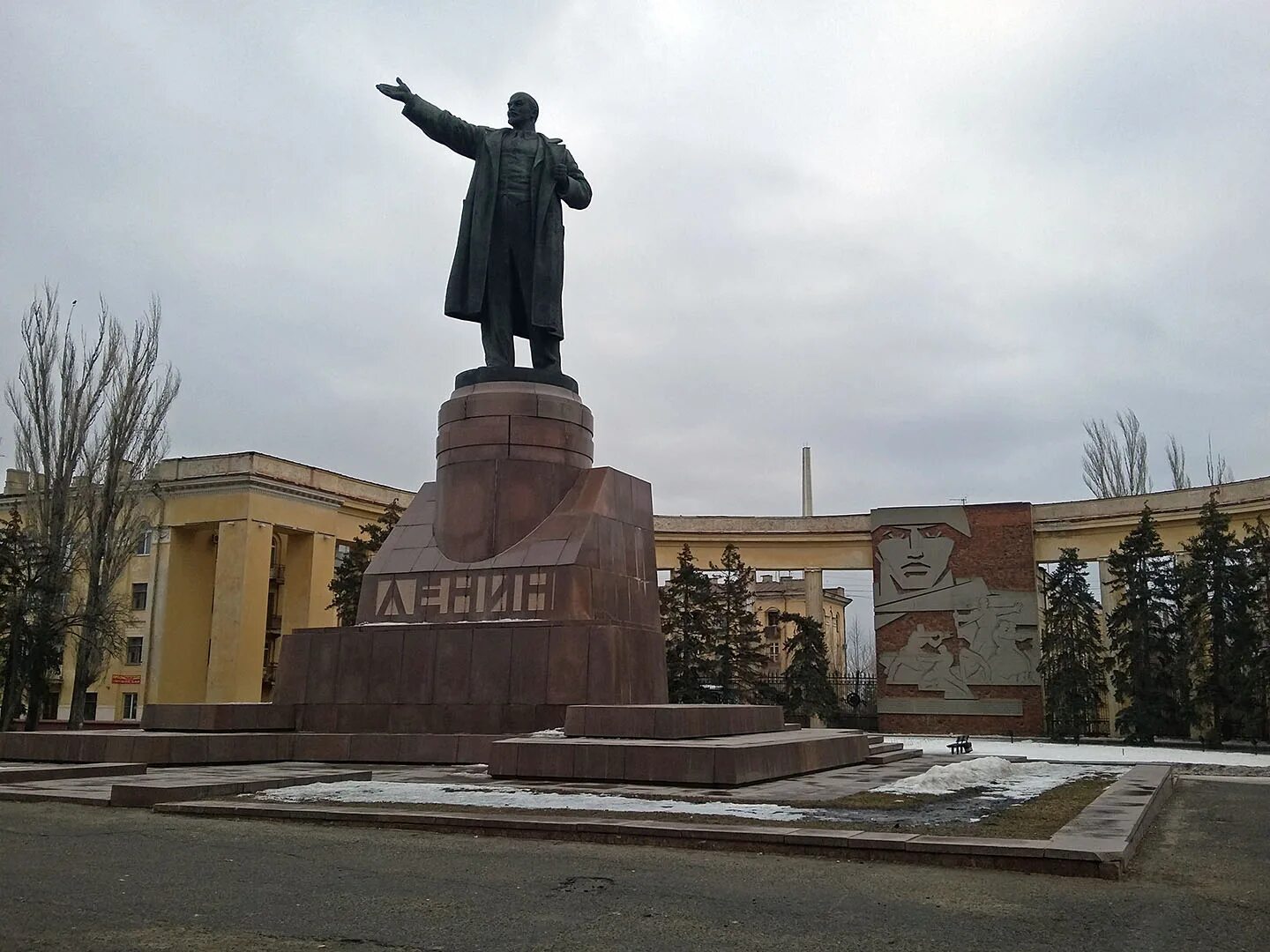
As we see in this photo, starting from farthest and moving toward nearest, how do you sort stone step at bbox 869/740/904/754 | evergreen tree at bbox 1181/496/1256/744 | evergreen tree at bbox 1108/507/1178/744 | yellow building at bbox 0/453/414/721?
yellow building at bbox 0/453/414/721, evergreen tree at bbox 1108/507/1178/744, evergreen tree at bbox 1181/496/1256/744, stone step at bbox 869/740/904/754

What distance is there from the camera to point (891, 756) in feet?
46.1

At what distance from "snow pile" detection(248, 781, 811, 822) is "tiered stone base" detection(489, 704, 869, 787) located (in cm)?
77

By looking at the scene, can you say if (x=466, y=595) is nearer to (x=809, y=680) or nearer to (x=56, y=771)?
(x=56, y=771)

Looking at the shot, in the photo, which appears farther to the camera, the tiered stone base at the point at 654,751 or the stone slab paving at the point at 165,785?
the tiered stone base at the point at 654,751

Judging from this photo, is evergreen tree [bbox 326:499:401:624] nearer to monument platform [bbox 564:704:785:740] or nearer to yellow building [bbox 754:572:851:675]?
monument platform [bbox 564:704:785:740]

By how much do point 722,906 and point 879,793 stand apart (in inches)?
178

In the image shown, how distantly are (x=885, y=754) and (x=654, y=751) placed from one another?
586 centimetres

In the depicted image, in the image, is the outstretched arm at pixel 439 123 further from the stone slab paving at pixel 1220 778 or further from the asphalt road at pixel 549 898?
the stone slab paving at pixel 1220 778

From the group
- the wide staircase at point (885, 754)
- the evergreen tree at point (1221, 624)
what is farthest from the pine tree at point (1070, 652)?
the wide staircase at point (885, 754)

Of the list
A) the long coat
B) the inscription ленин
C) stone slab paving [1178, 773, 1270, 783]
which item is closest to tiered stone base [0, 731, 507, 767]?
the inscription ленин

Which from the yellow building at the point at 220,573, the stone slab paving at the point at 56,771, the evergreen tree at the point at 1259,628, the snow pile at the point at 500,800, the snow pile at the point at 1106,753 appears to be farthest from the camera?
the yellow building at the point at 220,573

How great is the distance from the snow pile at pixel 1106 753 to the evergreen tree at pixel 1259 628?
1837mm

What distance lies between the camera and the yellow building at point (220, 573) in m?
30.9

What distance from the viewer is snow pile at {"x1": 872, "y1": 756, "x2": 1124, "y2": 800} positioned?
9375 millimetres
